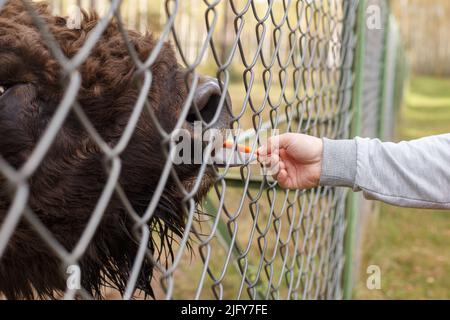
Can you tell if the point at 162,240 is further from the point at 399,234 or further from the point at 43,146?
the point at 399,234

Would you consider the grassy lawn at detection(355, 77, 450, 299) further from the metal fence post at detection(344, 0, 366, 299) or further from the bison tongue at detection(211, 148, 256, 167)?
the bison tongue at detection(211, 148, 256, 167)

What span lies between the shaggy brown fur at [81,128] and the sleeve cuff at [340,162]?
0.48 meters

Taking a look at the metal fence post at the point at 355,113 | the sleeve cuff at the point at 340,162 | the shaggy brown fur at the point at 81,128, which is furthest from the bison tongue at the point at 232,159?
the metal fence post at the point at 355,113

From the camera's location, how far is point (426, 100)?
80.4ft

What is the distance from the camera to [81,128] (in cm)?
187

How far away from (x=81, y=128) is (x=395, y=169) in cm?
108

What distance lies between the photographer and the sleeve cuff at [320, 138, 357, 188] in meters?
2.16

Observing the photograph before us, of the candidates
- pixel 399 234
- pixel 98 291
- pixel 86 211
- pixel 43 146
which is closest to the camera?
pixel 43 146

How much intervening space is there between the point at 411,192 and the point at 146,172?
3.07 ft

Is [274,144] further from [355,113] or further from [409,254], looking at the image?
[409,254]

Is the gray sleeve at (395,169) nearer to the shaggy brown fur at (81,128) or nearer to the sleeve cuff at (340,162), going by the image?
the sleeve cuff at (340,162)

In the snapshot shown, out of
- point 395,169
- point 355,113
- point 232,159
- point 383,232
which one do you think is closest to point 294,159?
point 395,169
